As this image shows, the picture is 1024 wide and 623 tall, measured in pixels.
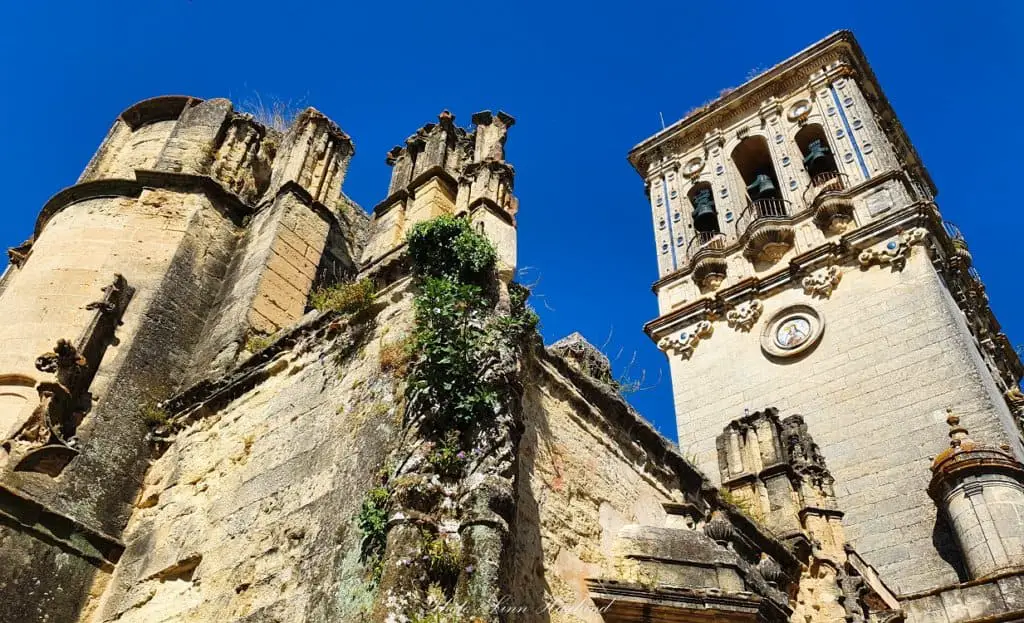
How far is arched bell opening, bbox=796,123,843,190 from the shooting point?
17953 millimetres

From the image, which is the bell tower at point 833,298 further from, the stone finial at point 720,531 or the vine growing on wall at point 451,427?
the vine growing on wall at point 451,427

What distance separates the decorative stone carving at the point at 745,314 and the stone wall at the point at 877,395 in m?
0.13

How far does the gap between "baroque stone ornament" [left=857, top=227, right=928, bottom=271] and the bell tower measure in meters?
0.03

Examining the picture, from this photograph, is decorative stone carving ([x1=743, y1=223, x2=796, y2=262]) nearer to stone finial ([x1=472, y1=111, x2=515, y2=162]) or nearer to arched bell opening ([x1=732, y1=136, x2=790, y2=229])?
arched bell opening ([x1=732, y1=136, x2=790, y2=229])

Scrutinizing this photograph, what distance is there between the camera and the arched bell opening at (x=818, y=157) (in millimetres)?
17953

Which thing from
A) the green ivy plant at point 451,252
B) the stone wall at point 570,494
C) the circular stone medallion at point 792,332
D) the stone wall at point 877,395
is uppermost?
the circular stone medallion at point 792,332

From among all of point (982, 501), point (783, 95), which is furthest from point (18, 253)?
point (783, 95)

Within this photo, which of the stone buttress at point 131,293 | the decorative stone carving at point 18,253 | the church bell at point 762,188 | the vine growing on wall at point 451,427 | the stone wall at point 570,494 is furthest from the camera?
the church bell at point 762,188

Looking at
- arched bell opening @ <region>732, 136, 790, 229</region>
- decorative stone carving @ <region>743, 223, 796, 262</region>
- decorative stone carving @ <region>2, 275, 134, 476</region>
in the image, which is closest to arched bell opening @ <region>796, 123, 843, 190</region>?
arched bell opening @ <region>732, 136, 790, 229</region>

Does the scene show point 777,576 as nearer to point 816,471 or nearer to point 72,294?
point 816,471

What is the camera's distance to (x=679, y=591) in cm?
534

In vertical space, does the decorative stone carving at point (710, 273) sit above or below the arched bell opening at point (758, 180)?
below

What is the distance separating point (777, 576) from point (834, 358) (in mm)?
8731

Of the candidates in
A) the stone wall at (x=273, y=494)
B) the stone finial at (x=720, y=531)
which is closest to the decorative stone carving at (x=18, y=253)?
the stone wall at (x=273, y=494)
